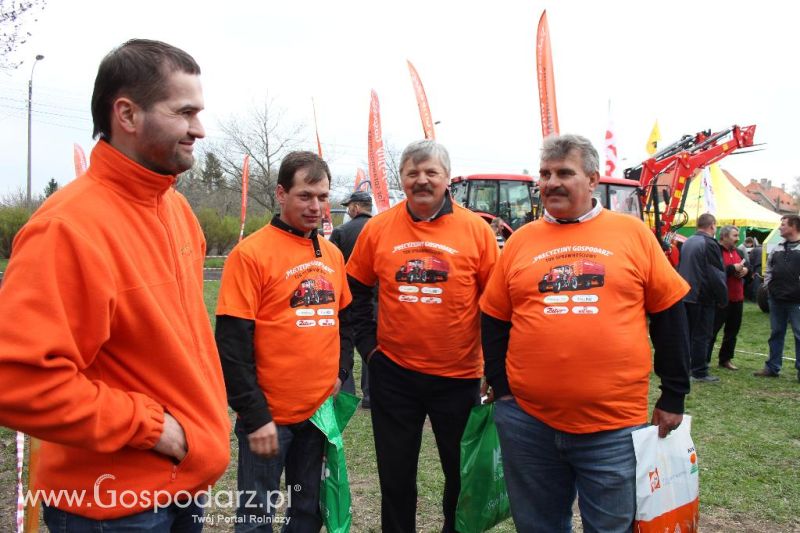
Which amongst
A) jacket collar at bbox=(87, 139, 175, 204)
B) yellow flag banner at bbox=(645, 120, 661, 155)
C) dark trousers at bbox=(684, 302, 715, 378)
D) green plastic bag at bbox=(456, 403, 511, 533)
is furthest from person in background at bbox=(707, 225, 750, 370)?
yellow flag banner at bbox=(645, 120, 661, 155)

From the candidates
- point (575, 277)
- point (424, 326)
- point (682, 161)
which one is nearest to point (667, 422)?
point (575, 277)

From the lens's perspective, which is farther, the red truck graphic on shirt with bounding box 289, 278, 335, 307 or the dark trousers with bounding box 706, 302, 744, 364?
the dark trousers with bounding box 706, 302, 744, 364

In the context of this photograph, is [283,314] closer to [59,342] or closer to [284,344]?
[284,344]

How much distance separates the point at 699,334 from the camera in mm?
7461

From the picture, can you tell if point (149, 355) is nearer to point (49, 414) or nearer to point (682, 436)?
point (49, 414)

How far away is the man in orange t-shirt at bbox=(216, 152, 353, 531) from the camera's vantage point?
2.41 meters

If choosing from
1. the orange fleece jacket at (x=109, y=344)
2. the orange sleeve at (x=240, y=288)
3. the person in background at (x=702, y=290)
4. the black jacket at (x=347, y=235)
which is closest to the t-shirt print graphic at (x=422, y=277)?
the orange sleeve at (x=240, y=288)

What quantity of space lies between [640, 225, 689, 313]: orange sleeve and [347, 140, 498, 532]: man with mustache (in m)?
0.82

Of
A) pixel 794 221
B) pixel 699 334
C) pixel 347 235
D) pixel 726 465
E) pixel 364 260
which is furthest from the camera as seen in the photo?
pixel 794 221

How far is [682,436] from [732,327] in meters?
6.76

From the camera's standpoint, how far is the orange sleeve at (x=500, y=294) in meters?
2.50

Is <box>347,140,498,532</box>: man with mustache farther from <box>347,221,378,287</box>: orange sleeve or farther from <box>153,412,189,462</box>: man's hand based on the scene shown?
<box>153,412,189,462</box>: man's hand

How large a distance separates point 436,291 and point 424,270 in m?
0.12

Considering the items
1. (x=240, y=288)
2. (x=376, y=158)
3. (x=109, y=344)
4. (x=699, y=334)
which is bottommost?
(x=699, y=334)
